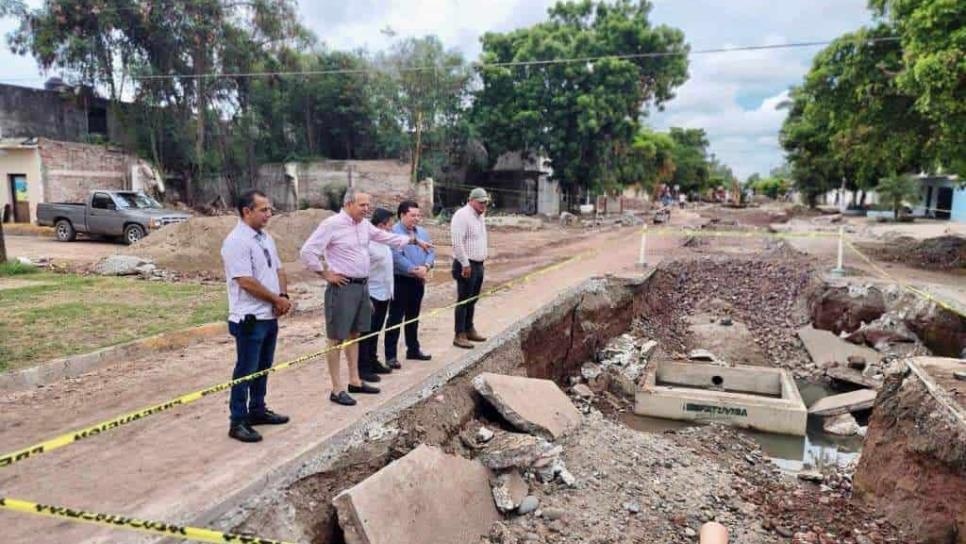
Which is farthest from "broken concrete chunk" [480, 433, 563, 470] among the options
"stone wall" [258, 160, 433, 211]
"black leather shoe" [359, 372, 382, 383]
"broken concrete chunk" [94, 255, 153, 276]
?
"stone wall" [258, 160, 433, 211]

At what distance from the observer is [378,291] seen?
5.70 m

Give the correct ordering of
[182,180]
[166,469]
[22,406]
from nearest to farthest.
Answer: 1. [166,469]
2. [22,406]
3. [182,180]

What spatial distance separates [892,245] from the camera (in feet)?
60.8

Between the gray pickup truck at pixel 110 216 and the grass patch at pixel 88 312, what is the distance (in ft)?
17.8

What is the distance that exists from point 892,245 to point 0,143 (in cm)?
2853

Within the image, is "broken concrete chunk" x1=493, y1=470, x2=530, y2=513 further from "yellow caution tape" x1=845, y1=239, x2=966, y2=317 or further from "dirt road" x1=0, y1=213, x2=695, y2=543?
"yellow caution tape" x1=845, y1=239, x2=966, y2=317

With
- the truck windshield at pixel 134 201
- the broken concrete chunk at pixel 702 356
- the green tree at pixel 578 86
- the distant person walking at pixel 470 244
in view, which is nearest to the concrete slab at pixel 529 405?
the distant person walking at pixel 470 244

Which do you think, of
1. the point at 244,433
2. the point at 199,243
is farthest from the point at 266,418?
the point at 199,243

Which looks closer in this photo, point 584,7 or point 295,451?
point 295,451

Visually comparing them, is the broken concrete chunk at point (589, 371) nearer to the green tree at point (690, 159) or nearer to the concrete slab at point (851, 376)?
the concrete slab at point (851, 376)

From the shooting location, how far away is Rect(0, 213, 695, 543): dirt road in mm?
3488

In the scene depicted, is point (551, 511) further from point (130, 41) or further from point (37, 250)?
point (130, 41)

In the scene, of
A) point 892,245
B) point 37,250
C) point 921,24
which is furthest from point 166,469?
point 892,245

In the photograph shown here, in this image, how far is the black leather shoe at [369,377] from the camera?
5664 mm
